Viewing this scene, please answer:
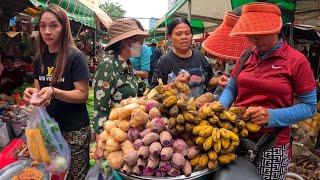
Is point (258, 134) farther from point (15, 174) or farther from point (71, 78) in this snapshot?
point (15, 174)

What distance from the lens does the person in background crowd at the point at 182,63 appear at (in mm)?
3590

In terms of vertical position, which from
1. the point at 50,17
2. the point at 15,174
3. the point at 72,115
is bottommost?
the point at 15,174

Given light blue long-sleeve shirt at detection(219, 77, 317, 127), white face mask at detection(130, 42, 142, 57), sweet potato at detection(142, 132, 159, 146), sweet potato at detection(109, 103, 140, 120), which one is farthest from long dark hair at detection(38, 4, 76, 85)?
light blue long-sleeve shirt at detection(219, 77, 317, 127)

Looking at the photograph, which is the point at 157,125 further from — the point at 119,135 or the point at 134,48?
the point at 134,48

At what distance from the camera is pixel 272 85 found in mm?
2266

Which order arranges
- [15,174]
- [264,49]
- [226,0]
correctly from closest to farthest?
[264,49], [15,174], [226,0]

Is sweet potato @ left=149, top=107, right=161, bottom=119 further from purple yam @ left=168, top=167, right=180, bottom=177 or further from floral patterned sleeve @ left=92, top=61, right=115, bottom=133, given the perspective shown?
floral patterned sleeve @ left=92, top=61, right=115, bottom=133

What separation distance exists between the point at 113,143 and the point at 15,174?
3.66 feet

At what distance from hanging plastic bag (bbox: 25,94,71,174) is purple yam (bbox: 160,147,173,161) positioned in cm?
107

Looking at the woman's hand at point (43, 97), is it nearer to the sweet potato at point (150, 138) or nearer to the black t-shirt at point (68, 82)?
the black t-shirt at point (68, 82)

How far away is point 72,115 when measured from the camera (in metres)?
2.98

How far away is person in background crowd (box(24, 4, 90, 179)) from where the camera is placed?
9.21 feet

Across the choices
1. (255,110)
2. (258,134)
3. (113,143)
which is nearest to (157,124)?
(113,143)

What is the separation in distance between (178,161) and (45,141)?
3.85 feet
